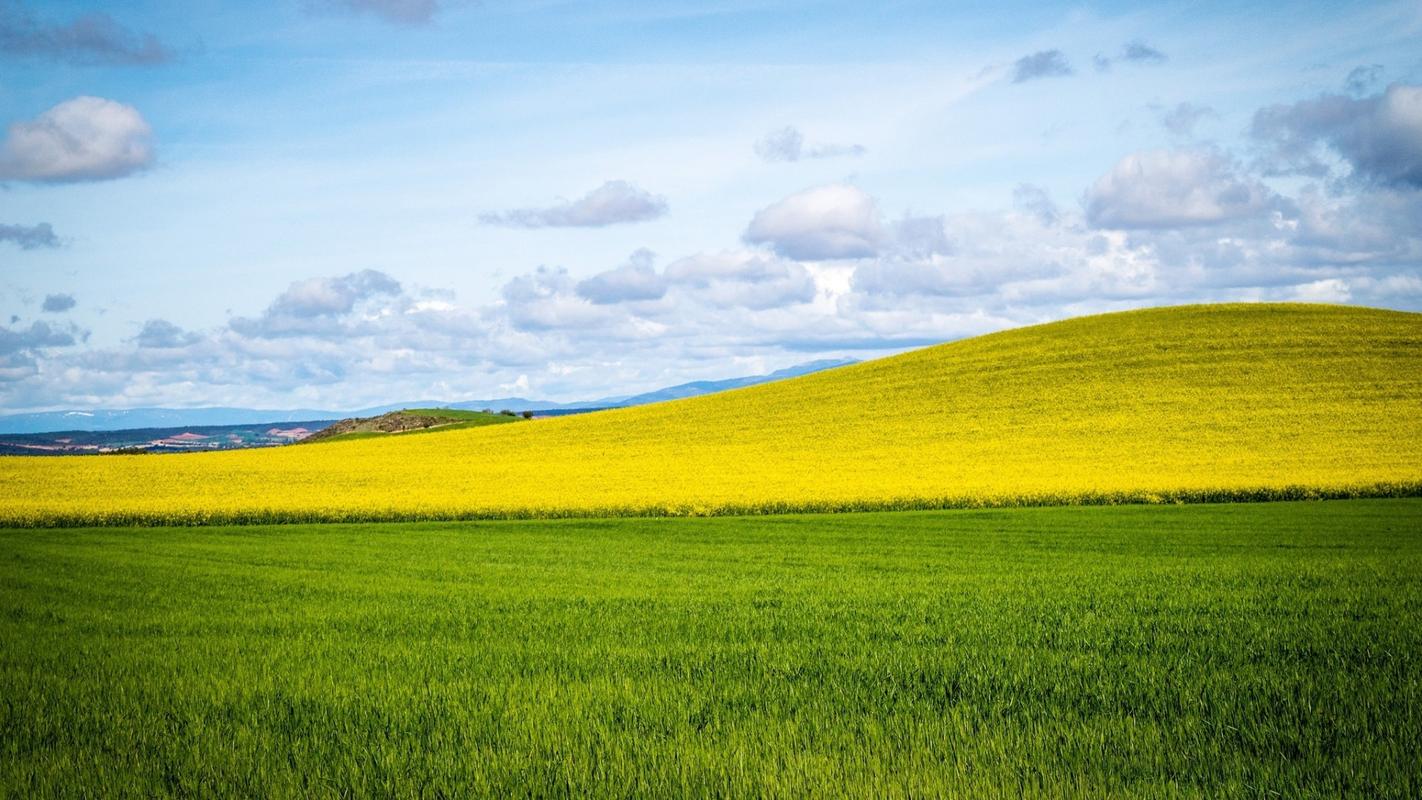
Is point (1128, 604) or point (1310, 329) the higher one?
point (1310, 329)

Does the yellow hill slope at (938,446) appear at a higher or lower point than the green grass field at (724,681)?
higher

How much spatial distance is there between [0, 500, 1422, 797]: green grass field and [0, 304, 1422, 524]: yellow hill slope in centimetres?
1280

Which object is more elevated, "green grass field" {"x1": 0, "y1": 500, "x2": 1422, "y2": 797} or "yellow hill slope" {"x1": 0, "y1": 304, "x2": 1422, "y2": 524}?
"yellow hill slope" {"x1": 0, "y1": 304, "x2": 1422, "y2": 524}

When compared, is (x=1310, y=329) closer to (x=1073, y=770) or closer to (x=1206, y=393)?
(x=1206, y=393)

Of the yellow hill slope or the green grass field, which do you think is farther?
the yellow hill slope

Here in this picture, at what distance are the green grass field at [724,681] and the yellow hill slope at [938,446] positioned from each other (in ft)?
42.0

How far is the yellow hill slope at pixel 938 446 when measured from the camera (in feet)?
92.3

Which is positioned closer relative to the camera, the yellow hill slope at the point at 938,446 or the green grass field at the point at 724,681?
the green grass field at the point at 724,681

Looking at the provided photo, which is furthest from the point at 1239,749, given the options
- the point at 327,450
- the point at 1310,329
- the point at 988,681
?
the point at 1310,329

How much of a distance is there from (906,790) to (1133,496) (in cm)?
2556

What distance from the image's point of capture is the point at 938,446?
128 feet

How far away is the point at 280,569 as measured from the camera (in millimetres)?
16859

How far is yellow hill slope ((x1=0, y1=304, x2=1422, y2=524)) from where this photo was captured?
1108 inches

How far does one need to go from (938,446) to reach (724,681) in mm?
33295
